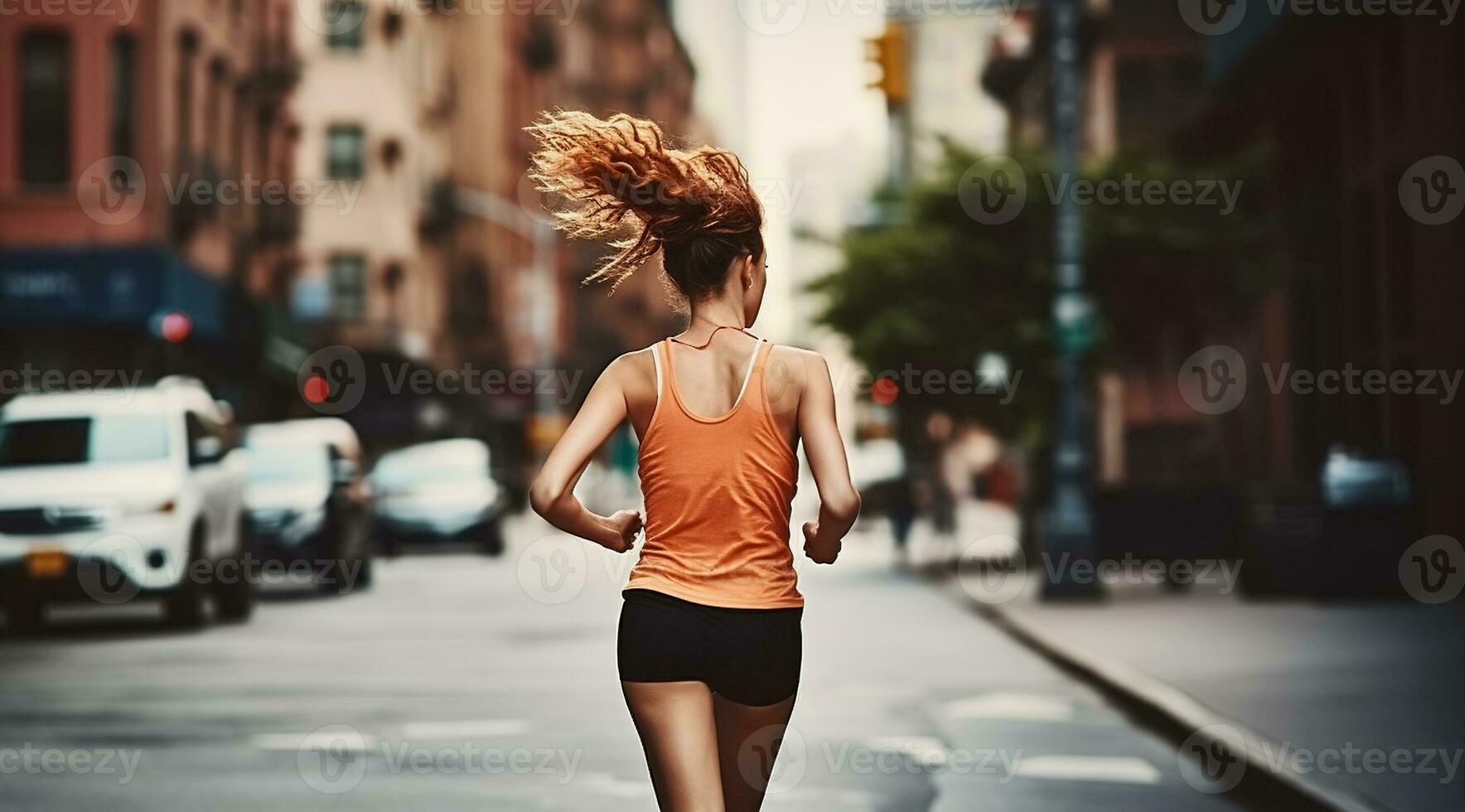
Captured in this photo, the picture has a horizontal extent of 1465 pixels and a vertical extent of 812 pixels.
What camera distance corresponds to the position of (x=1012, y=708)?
41.0ft

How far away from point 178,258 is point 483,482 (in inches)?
218

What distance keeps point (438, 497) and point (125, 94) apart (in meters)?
7.31

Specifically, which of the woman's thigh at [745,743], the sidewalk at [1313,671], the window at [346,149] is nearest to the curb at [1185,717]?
the sidewalk at [1313,671]

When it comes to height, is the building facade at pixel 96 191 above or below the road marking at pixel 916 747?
above

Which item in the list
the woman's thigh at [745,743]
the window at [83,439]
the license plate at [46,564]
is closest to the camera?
the woman's thigh at [745,743]

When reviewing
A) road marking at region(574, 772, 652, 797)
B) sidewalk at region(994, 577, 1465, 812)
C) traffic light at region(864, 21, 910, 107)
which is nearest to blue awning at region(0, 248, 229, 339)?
A: sidewalk at region(994, 577, 1465, 812)

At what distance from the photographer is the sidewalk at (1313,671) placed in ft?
29.8

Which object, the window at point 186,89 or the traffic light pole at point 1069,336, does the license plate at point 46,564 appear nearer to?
the traffic light pole at point 1069,336

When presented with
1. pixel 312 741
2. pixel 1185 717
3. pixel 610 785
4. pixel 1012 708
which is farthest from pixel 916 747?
pixel 312 741

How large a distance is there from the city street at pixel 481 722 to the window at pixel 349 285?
3441 cm

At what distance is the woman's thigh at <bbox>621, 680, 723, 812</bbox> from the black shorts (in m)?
0.02

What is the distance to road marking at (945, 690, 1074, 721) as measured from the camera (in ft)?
39.4

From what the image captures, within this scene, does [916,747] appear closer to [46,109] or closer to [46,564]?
[46,564]

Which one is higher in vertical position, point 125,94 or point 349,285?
point 125,94
